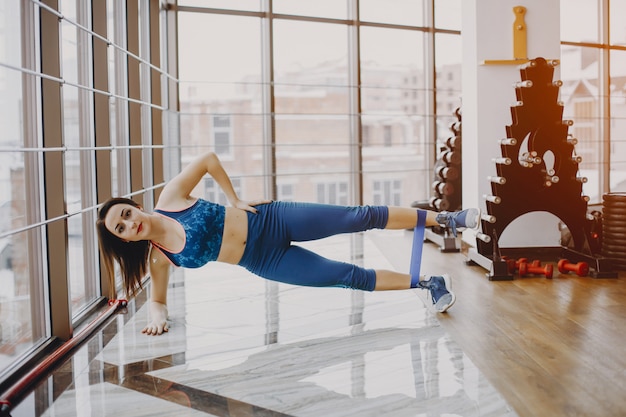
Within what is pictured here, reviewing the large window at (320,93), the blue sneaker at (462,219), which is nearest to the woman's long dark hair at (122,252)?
the blue sneaker at (462,219)

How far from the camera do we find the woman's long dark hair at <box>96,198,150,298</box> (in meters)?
2.75

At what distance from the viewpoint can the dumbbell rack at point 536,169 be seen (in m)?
4.25

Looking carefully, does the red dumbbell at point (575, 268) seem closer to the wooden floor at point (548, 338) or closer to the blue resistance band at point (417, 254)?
the wooden floor at point (548, 338)

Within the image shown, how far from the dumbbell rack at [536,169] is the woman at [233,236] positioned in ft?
3.87

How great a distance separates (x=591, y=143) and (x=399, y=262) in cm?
386

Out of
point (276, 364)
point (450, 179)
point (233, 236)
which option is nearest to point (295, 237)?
point (233, 236)

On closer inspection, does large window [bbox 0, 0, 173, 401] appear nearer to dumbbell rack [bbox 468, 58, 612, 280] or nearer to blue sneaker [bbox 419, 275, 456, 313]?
blue sneaker [bbox 419, 275, 456, 313]

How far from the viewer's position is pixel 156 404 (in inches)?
88.8

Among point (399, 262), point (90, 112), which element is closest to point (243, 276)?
point (399, 262)

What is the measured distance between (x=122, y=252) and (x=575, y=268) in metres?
2.82

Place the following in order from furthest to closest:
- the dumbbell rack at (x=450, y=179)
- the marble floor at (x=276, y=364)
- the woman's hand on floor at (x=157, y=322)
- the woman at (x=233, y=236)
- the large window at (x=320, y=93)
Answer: the large window at (x=320, y=93), the dumbbell rack at (x=450, y=179), the woman's hand on floor at (x=157, y=322), the woman at (x=233, y=236), the marble floor at (x=276, y=364)

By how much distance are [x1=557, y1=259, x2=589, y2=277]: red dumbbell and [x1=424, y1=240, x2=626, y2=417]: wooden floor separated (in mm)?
60

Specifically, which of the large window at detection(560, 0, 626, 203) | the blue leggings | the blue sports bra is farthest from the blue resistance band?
the large window at detection(560, 0, 626, 203)

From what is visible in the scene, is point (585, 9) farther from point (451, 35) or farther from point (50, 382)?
point (50, 382)
